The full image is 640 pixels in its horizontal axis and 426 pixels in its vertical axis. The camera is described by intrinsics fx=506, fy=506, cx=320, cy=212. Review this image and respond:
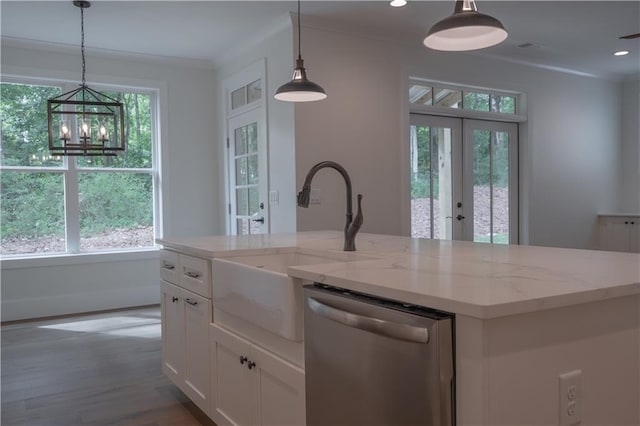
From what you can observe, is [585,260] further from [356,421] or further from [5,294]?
[5,294]

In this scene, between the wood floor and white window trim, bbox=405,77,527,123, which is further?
white window trim, bbox=405,77,527,123

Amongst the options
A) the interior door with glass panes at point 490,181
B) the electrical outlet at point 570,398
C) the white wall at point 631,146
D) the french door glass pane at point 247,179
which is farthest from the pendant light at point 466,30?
the white wall at point 631,146

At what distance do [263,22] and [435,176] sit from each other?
226 cm

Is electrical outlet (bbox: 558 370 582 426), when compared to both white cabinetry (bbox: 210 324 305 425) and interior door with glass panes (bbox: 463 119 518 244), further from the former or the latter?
interior door with glass panes (bbox: 463 119 518 244)

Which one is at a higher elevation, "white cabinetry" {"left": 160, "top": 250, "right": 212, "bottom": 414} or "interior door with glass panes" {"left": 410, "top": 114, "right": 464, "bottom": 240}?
"interior door with glass panes" {"left": 410, "top": 114, "right": 464, "bottom": 240}

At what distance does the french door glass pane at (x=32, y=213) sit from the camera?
477 centimetres

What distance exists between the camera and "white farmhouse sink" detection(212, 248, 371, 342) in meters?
1.63

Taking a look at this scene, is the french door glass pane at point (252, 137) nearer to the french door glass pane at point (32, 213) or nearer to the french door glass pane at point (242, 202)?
the french door glass pane at point (242, 202)

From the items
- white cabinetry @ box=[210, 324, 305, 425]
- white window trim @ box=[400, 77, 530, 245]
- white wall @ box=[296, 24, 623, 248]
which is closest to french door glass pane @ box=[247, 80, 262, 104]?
white wall @ box=[296, 24, 623, 248]

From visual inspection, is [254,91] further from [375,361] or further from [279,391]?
[375,361]

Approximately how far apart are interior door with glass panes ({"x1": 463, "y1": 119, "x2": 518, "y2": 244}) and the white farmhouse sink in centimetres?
347

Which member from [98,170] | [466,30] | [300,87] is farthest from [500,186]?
[98,170]

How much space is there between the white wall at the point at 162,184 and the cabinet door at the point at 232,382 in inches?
131

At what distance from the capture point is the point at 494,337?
101 centimetres
